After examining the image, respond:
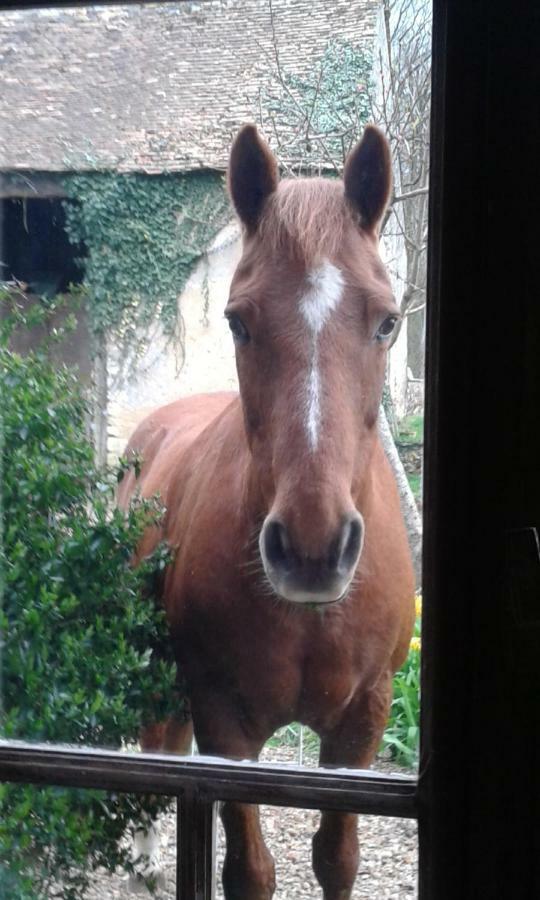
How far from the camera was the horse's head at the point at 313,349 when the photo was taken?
38.7 inches

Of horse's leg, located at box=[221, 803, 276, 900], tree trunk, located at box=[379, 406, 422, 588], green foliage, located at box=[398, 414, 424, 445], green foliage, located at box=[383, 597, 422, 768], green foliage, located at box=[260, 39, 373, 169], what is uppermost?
green foliage, located at box=[260, 39, 373, 169]

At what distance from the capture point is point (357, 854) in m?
1.00

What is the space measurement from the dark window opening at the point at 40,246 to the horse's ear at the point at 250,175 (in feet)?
0.70

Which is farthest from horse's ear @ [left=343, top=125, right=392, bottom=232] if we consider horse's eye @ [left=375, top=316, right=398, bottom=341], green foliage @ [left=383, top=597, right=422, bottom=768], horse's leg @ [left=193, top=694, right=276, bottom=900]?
horse's leg @ [left=193, top=694, right=276, bottom=900]

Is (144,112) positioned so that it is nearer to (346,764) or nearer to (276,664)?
(276,664)

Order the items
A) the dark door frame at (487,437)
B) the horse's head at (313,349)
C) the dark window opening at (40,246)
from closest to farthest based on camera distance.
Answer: the dark door frame at (487,437), the horse's head at (313,349), the dark window opening at (40,246)

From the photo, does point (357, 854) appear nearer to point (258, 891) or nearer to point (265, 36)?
point (258, 891)

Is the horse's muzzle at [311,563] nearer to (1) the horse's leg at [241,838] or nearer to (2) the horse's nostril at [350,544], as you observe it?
(2) the horse's nostril at [350,544]

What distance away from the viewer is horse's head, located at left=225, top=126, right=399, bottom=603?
0.98m

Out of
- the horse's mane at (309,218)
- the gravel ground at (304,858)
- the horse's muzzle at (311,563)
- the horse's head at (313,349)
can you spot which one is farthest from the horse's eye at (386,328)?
the gravel ground at (304,858)

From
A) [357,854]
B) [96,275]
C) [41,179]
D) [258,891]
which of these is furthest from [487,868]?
[41,179]

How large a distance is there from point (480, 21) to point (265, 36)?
0.88ft

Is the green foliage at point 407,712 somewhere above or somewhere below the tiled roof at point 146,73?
below

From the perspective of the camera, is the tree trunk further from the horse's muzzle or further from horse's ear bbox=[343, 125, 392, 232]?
horse's ear bbox=[343, 125, 392, 232]
